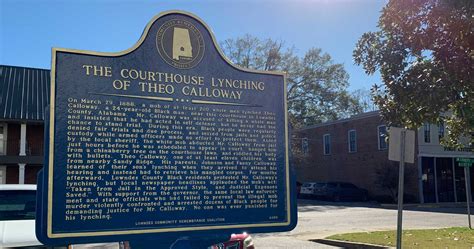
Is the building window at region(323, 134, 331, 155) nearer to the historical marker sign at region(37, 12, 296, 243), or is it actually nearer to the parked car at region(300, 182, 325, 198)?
the parked car at region(300, 182, 325, 198)

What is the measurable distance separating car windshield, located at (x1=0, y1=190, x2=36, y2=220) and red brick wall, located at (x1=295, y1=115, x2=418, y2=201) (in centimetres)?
2864

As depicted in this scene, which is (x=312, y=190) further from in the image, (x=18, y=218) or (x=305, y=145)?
(x=18, y=218)

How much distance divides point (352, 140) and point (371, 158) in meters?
2.64

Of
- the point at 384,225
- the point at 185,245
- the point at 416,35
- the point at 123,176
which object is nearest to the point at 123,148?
the point at 123,176

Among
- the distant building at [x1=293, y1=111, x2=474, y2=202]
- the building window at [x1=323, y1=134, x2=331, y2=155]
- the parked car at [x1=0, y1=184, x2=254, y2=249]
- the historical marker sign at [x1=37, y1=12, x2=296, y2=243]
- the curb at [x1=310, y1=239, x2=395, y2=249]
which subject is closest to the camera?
the historical marker sign at [x1=37, y1=12, x2=296, y2=243]

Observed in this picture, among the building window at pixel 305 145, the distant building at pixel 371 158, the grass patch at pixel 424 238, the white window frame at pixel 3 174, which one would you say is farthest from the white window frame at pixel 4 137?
the building window at pixel 305 145

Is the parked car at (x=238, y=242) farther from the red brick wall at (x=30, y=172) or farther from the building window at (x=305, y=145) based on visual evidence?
the building window at (x=305, y=145)

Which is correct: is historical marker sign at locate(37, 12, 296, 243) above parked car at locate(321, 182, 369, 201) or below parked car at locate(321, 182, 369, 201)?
above

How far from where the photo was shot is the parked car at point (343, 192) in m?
34.9

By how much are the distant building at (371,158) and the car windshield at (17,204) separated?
2581cm

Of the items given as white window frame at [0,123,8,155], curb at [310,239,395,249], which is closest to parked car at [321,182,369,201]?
white window frame at [0,123,8,155]

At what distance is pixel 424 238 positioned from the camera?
498 inches

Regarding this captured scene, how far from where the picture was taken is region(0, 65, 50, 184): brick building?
28.1 metres

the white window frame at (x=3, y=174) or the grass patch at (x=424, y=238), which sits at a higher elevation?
the white window frame at (x=3, y=174)
